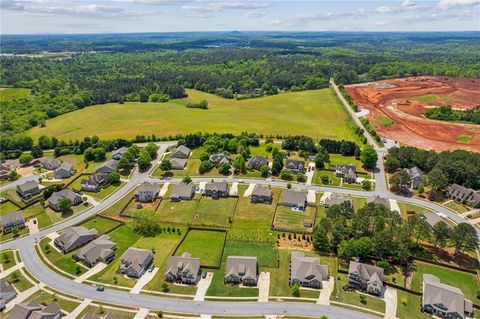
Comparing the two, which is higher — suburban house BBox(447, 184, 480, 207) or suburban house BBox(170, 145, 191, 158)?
suburban house BBox(170, 145, 191, 158)

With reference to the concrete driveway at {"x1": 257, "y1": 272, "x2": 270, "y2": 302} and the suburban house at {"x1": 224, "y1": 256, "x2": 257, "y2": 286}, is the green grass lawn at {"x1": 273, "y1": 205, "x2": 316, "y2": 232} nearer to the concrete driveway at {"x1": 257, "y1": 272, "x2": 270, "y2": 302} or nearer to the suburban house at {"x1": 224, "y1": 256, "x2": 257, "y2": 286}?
the concrete driveway at {"x1": 257, "y1": 272, "x2": 270, "y2": 302}

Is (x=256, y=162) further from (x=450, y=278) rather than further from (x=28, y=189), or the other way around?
(x=28, y=189)

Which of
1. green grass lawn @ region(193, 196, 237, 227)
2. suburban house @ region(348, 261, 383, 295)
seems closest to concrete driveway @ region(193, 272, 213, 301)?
green grass lawn @ region(193, 196, 237, 227)

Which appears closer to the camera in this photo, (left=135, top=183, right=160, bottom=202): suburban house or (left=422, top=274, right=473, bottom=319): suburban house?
(left=422, top=274, right=473, bottom=319): suburban house

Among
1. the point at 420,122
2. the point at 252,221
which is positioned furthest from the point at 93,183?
the point at 420,122

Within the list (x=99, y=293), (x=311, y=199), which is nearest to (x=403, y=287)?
(x=311, y=199)

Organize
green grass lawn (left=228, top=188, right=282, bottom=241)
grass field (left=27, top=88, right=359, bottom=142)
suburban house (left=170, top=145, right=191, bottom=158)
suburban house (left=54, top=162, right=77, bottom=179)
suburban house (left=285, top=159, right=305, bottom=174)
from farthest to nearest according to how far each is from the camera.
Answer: grass field (left=27, top=88, right=359, bottom=142) → suburban house (left=170, top=145, right=191, bottom=158) → suburban house (left=54, top=162, right=77, bottom=179) → suburban house (left=285, top=159, right=305, bottom=174) → green grass lawn (left=228, top=188, right=282, bottom=241)

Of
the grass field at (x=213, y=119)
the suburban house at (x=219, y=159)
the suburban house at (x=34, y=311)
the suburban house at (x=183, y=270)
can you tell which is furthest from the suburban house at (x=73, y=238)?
the grass field at (x=213, y=119)
